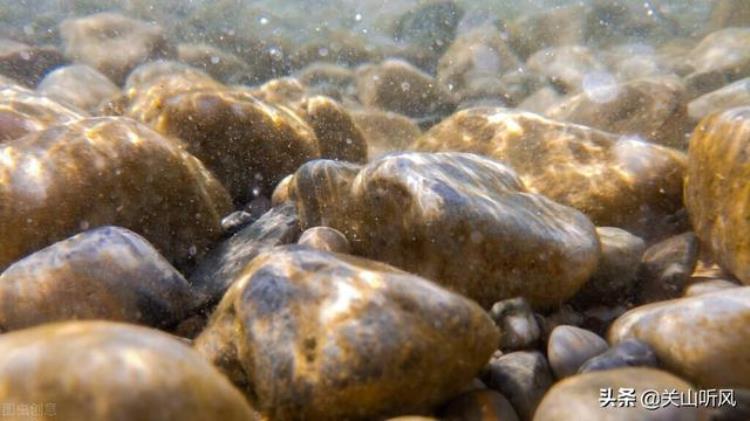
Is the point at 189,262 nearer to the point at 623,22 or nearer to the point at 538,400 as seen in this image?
the point at 538,400

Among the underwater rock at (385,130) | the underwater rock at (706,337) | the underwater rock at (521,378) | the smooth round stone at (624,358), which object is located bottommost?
the underwater rock at (385,130)

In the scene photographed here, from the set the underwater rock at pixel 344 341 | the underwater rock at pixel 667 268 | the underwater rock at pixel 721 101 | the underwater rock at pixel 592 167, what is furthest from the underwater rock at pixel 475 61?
the underwater rock at pixel 344 341

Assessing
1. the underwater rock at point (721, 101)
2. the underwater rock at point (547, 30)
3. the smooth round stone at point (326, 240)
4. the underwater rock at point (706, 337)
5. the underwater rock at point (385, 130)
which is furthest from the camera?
the underwater rock at point (547, 30)

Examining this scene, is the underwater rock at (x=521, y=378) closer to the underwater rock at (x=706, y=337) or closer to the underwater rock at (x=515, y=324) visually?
the underwater rock at (x=515, y=324)

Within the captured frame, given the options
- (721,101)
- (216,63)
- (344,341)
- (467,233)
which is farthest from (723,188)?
(216,63)

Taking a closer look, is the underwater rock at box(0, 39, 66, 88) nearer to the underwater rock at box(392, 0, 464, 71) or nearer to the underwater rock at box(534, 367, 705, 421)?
the underwater rock at box(392, 0, 464, 71)

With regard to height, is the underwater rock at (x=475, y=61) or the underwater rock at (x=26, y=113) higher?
the underwater rock at (x=26, y=113)

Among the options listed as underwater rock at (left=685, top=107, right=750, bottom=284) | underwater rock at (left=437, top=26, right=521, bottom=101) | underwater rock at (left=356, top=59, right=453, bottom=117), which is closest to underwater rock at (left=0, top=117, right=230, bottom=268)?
underwater rock at (left=685, top=107, right=750, bottom=284)
